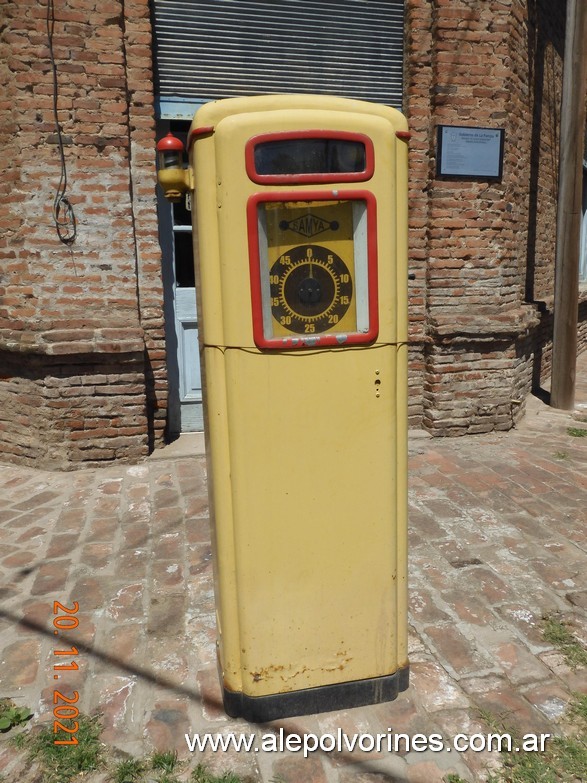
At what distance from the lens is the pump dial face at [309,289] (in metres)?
2.07

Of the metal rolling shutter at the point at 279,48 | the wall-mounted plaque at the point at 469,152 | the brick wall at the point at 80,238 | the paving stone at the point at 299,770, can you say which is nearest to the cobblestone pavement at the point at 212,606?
the paving stone at the point at 299,770

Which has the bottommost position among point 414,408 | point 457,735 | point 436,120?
point 457,735

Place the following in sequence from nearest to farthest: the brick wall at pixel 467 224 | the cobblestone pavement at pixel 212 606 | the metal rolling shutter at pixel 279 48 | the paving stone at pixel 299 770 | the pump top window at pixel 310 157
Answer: the pump top window at pixel 310 157
the paving stone at pixel 299 770
the cobblestone pavement at pixel 212 606
the metal rolling shutter at pixel 279 48
the brick wall at pixel 467 224

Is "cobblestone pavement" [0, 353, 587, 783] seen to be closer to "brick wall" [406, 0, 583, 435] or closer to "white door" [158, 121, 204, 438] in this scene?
"white door" [158, 121, 204, 438]

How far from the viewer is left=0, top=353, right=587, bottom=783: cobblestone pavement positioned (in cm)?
237

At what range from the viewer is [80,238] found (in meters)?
4.96

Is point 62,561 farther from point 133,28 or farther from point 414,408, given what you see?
point 133,28

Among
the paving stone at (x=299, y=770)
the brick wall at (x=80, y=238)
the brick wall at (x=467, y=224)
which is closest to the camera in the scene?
the paving stone at (x=299, y=770)

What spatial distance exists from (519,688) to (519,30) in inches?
232

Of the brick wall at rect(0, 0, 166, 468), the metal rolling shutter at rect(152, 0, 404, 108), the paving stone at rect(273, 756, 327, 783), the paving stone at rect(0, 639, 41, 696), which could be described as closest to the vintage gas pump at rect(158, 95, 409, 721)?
the paving stone at rect(273, 756, 327, 783)

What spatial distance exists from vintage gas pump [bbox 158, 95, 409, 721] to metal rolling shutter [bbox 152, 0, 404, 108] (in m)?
3.63

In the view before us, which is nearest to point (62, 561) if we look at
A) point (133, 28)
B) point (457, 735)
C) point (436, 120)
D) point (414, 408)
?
point (457, 735)

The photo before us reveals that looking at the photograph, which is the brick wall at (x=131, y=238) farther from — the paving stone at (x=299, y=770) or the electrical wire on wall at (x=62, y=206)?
the paving stone at (x=299, y=770)

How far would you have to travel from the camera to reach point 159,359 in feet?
17.9
